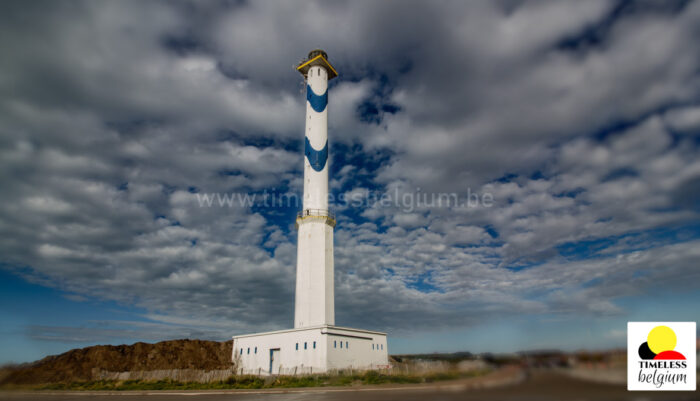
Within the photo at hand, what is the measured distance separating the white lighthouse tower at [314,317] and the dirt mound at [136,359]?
1390 cm

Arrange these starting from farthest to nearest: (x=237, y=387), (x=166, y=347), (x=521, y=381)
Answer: (x=166, y=347)
(x=237, y=387)
(x=521, y=381)

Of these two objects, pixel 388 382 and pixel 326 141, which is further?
pixel 326 141

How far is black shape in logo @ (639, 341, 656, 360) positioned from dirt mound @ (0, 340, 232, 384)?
4820 cm

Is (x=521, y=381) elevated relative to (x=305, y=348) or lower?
elevated

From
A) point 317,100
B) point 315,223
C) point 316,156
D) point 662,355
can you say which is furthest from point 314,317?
point 662,355

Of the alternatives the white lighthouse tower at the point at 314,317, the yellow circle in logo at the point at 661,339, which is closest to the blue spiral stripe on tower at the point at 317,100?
the white lighthouse tower at the point at 314,317

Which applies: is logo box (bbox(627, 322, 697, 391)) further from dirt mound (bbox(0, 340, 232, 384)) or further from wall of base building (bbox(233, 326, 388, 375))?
dirt mound (bbox(0, 340, 232, 384))

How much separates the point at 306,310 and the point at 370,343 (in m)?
7.02

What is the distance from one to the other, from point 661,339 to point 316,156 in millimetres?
34051

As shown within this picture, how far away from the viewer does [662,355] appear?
8875 millimetres

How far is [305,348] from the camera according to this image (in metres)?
31.7

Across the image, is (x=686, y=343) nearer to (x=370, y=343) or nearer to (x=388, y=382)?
(x=388, y=382)

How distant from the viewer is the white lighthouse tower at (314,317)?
103ft

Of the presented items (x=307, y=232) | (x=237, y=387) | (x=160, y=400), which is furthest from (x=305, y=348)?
(x=160, y=400)
